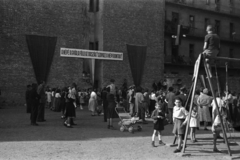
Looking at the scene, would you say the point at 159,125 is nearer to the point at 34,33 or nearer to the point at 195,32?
the point at 34,33

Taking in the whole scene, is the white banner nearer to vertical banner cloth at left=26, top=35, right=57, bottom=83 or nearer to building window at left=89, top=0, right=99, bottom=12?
vertical banner cloth at left=26, top=35, right=57, bottom=83

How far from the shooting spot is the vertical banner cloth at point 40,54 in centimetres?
2508

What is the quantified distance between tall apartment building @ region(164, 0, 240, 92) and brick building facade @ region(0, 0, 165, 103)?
338 centimetres

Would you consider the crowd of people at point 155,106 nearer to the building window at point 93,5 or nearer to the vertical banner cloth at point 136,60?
the vertical banner cloth at point 136,60

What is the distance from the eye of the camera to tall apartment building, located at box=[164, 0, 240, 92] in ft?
113

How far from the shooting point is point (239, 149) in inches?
392

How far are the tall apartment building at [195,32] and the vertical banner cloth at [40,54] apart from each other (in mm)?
12156

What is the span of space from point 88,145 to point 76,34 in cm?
1894

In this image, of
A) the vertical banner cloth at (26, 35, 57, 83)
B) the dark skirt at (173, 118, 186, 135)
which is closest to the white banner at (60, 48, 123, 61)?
the vertical banner cloth at (26, 35, 57, 83)

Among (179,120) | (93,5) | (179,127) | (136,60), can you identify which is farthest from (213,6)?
(179,127)

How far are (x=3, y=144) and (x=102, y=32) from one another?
1976 centimetres

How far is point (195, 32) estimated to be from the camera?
3681 centimetres

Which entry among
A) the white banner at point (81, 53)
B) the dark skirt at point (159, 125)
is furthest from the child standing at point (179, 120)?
the white banner at point (81, 53)

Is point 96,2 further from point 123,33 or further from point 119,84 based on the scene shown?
point 119,84
